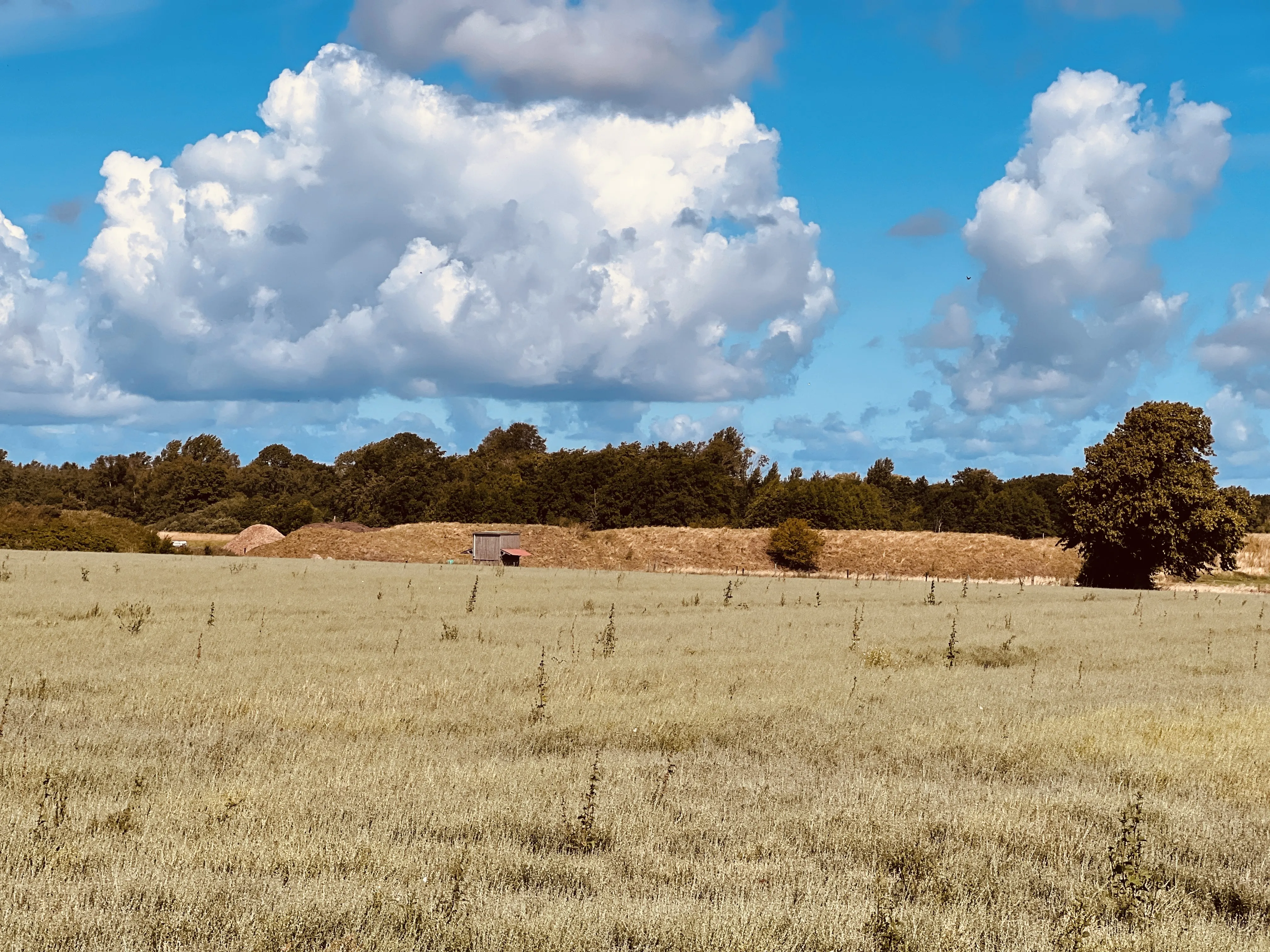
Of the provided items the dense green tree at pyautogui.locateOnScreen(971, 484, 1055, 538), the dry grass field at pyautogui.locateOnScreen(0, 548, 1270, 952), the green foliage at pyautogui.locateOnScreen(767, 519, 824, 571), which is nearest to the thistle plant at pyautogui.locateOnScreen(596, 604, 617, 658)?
the dry grass field at pyautogui.locateOnScreen(0, 548, 1270, 952)

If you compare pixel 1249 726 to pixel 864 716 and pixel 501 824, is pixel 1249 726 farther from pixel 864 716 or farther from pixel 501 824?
pixel 501 824

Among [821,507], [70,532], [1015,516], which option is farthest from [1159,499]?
[70,532]

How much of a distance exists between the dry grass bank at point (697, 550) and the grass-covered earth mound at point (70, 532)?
10.6 metres

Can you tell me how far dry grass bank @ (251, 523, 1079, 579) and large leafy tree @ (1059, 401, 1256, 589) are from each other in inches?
939

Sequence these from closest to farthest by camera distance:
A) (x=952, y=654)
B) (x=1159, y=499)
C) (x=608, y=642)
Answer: (x=608, y=642) → (x=952, y=654) → (x=1159, y=499)

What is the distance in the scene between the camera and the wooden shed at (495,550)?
253ft

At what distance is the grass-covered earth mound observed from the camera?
2613 inches

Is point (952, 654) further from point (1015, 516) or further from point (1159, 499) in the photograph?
point (1015, 516)

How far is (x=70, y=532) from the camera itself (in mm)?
68500

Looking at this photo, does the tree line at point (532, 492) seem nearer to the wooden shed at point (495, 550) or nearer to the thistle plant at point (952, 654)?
the wooden shed at point (495, 550)

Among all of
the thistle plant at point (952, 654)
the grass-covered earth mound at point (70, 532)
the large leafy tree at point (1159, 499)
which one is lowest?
the grass-covered earth mound at point (70, 532)

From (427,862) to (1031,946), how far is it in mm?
3937

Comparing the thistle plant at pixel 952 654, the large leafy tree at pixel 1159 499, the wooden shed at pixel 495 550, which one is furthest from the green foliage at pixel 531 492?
the thistle plant at pixel 952 654

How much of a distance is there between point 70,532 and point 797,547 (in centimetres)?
5419
